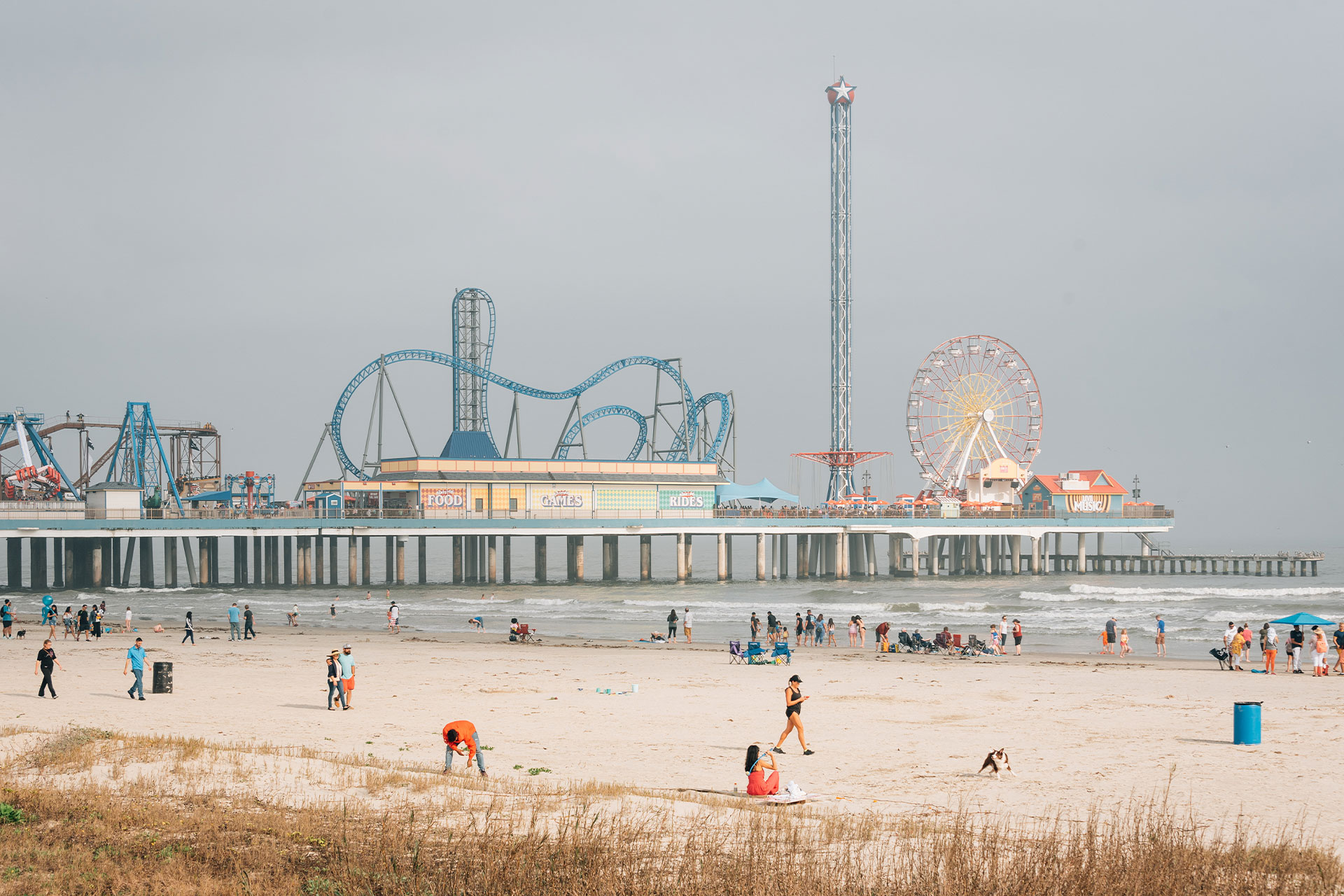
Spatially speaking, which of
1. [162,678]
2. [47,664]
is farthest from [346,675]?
[47,664]

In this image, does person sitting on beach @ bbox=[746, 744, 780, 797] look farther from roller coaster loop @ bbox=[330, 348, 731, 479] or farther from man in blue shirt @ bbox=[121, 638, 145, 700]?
roller coaster loop @ bbox=[330, 348, 731, 479]

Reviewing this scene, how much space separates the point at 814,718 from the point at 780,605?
34648 millimetres

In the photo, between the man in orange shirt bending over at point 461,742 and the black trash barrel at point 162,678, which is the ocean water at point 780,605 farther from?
the man in orange shirt bending over at point 461,742

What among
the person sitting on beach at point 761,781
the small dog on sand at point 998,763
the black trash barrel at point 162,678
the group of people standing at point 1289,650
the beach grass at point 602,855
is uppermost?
the beach grass at point 602,855

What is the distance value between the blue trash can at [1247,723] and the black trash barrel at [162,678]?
18.4m

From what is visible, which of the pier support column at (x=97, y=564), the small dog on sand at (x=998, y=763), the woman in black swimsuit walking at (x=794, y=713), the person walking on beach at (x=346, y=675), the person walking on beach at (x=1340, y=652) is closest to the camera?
the small dog on sand at (x=998, y=763)

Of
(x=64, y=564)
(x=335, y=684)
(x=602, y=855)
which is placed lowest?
(x=64, y=564)

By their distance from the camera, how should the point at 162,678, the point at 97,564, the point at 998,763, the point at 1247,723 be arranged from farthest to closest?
the point at 97,564, the point at 162,678, the point at 1247,723, the point at 998,763

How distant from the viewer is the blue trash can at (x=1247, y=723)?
1708cm

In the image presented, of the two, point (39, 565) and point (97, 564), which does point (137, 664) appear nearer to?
point (97, 564)

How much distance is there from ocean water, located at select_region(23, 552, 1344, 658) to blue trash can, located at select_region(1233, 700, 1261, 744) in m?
17.7

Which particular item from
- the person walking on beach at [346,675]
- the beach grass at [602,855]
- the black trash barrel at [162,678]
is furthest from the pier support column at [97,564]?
the beach grass at [602,855]

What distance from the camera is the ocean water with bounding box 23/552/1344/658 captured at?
4325cm

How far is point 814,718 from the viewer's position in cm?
2058
